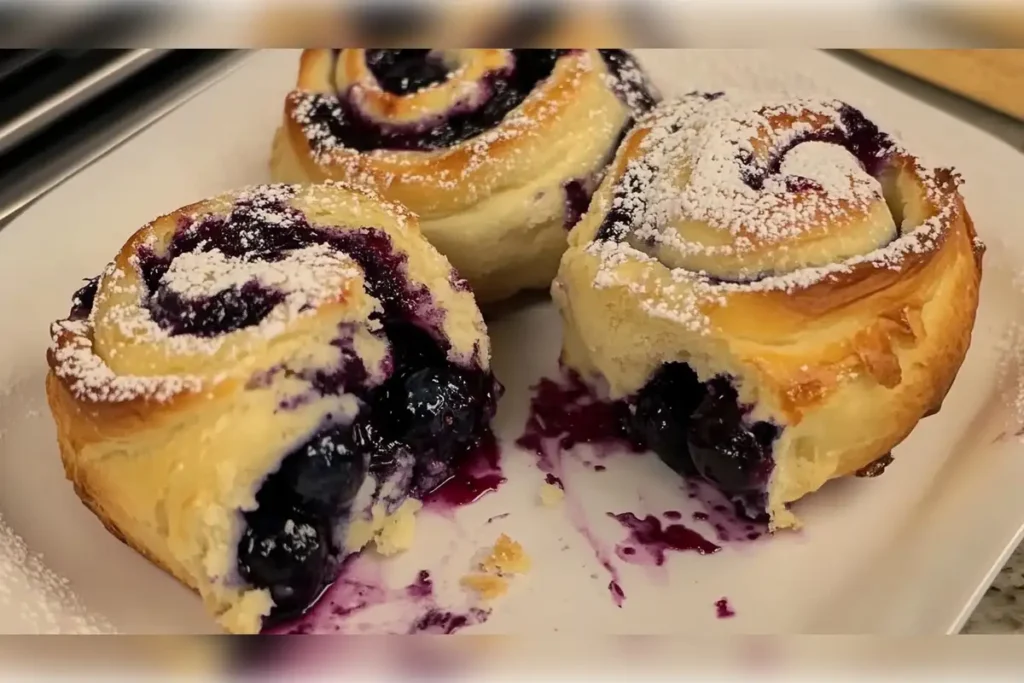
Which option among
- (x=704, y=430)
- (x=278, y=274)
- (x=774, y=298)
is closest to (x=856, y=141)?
(x=774, y=298)

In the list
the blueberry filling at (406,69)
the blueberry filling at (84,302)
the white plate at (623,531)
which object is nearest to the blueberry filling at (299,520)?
the white plate at (623,531)

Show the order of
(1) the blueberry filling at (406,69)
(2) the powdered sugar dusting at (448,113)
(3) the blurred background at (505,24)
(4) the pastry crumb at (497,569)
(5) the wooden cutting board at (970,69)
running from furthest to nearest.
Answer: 1. (5) the wooden cutting board at (970,69)
2. (1) the blueberry filling at (406,69)
3. (2) the powdered sugar dusting at (448,113)
4. (4) the pastry crumb at (497,569)
5. (3) the blurred background at (505,24)

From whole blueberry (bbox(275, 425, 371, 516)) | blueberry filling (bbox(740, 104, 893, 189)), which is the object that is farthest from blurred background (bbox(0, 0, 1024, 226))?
whole blueberry (bbox(275, 425, 371, 516))

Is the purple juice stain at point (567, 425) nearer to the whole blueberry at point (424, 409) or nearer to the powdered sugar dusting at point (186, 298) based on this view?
the whole blueberry at point (424, 409)

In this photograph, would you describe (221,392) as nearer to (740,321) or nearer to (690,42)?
(740,321)

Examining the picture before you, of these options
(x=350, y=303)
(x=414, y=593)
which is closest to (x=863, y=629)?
(x=414, y=593)

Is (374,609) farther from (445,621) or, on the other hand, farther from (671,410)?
(671,410)
